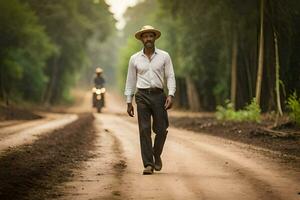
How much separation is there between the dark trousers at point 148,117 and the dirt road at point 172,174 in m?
0.41

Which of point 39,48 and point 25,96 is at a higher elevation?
point 39,48

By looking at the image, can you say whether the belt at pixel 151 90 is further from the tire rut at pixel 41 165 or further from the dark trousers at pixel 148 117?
the tire rut at pixel 41 165

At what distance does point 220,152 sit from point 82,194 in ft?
18.8

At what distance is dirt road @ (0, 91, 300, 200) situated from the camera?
7.56m

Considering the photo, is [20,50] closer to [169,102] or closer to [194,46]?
[194,46]

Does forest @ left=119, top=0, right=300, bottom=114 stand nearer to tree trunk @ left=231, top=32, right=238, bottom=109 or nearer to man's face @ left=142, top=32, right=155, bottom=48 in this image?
tree trunk @ left=231, top=32, right=238, bottom=109

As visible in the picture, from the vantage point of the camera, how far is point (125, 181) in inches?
337

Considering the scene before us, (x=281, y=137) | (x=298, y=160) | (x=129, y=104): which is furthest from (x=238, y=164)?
(x=281, y=137)

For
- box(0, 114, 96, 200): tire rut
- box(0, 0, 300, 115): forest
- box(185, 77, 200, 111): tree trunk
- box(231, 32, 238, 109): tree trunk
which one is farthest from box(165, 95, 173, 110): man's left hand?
box(185, 77, 200, 111): tree trunk

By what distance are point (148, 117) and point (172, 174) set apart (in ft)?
3.36

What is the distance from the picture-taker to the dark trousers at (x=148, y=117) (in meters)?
9.66

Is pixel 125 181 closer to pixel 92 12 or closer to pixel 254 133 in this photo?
pixel 254 133

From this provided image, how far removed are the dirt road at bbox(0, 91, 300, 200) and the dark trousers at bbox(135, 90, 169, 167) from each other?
0.41m

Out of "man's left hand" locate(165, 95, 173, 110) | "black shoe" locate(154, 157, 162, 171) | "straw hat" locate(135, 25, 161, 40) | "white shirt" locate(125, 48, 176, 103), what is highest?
"straw hat" locate(135, 25, 161, 40)
